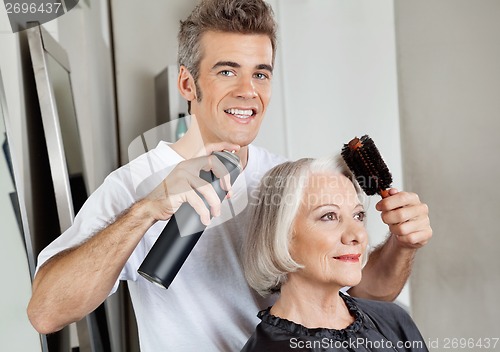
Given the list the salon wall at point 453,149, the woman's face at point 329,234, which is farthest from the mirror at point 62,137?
the salon wall at point 453,149

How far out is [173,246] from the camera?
656 millimetres

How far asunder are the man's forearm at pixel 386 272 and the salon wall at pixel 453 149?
498 millimetres

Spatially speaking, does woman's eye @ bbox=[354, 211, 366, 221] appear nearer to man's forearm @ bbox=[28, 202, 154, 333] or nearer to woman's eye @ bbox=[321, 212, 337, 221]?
woman's eye @ bbox=[321, 212, 337, 221]

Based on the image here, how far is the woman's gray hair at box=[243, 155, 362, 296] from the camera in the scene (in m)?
0.85

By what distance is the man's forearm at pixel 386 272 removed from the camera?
93 centimetres

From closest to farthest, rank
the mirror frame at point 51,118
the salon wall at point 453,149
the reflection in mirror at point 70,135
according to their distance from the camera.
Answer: the mirror frame at point 51,118, the reflection in mirror at point 70,135, the salon wall at point 453,149

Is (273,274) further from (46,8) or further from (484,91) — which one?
(484,91)

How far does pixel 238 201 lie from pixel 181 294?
0.16 m

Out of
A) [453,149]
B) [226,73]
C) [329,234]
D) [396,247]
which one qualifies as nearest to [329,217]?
[329,234]

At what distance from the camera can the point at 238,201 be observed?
903 millimetres

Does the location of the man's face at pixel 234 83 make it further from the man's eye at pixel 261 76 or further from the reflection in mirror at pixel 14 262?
the reflection in mirror at pixel 14 262

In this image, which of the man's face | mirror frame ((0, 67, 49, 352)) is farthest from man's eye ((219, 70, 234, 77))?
mirror frame ((0, 67, 49, 352))

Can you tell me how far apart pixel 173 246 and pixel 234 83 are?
29cm

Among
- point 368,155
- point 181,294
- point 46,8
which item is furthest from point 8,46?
point 368,155
